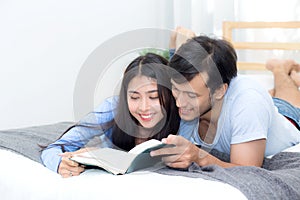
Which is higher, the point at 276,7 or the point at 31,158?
the point at 276,7

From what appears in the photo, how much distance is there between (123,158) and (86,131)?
0.25m

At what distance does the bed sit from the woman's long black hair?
18cm

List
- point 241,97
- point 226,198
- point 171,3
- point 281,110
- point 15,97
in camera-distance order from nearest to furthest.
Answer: point 226,198, point 241,97, point 281,110, point 15,97, point 171,3

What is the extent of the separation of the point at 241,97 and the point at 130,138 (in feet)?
1.14

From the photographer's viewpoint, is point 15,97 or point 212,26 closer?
point 15,97

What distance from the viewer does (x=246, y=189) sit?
4.15ft

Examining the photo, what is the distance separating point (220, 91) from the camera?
1629 millimetres

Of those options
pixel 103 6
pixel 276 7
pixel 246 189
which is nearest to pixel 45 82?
pixel 103 6

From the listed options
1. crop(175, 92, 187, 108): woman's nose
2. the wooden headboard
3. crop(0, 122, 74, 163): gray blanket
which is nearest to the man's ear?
crop(175, 92, 187, 108): woman's nose

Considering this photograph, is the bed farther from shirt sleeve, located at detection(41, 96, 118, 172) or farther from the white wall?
the white wall

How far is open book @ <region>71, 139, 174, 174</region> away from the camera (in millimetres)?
1356

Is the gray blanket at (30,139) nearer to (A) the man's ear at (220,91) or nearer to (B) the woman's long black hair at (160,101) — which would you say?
(B) the woman's long black hair at (160,101)

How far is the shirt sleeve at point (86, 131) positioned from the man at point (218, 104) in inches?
8.5

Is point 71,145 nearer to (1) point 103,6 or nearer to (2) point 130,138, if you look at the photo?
(2) point 130,138
